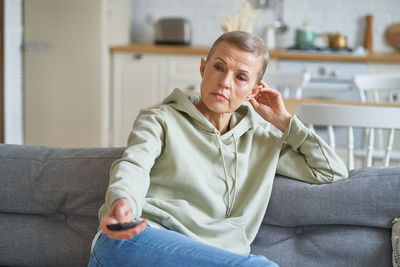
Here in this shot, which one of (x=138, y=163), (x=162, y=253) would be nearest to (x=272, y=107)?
(x=138, y=163)

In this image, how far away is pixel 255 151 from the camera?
1.73m

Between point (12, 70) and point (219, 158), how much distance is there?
124 inches

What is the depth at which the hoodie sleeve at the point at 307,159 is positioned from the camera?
1699mm

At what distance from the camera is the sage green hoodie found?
5.10 ft

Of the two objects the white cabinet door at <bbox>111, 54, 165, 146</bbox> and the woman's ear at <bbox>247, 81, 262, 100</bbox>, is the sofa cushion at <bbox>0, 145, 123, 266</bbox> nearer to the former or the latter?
the woman's ear at <bbox>247, 81, 262, 100</bbox>

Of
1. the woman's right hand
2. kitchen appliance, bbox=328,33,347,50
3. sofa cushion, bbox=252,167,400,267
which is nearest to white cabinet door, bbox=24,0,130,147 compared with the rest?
kitchen appliance, bbox=328,33,347,50

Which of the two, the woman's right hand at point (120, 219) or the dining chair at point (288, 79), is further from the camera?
the dining chair at point (288, 79)

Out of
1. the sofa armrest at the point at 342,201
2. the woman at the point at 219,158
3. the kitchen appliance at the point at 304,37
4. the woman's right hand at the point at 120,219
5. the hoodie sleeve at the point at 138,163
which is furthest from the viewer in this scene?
the kitchen appliance at the point at 304,37

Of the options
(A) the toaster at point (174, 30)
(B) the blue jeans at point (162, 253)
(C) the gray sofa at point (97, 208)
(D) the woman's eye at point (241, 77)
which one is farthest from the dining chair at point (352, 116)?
(A) the toaster at point (174, 30)

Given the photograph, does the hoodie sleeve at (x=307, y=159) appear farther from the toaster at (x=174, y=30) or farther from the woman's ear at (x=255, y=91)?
the toaster at (x=174, y=30)

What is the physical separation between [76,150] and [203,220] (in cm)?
51

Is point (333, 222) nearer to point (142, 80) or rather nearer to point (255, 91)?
point (255, 91)

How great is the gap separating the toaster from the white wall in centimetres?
113

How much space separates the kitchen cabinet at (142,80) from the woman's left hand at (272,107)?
274cm
